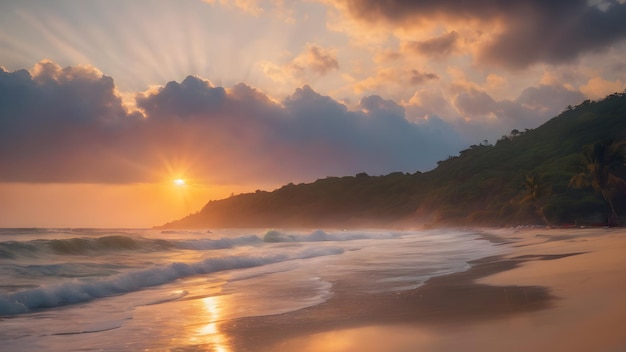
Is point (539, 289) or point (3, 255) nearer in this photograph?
point (539, 289)

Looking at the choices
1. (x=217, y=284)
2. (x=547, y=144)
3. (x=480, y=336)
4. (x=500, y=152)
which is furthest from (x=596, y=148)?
(x=500, y=152)

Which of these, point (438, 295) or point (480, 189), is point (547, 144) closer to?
point (480, 189)

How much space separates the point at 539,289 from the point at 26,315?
31.1 ft

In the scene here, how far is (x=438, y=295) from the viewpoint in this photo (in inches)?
350

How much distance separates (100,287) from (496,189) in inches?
3616

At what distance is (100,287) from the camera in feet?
39.7

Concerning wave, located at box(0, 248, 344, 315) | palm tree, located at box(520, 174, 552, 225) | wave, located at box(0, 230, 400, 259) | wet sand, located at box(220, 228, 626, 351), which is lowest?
wet sand, located at box(220, 228, 626, 351)

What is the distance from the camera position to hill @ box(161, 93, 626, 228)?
217 ft

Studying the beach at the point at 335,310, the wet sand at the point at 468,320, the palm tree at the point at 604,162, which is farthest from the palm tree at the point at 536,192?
the wet sand at the point at 468,320

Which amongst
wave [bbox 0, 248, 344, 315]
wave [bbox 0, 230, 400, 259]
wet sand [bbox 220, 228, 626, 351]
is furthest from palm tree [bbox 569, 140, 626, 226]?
wet sand [bbox 220, 228, 626, 351]

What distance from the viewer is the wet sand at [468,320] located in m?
4.96

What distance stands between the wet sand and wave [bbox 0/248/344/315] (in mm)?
5460

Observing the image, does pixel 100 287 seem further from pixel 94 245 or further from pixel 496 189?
pixel 496 189

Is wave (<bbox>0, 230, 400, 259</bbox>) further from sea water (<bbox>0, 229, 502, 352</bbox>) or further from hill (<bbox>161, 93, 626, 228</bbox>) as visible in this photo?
hill (<bbox>161, 93, 626, 228</bbox>)
